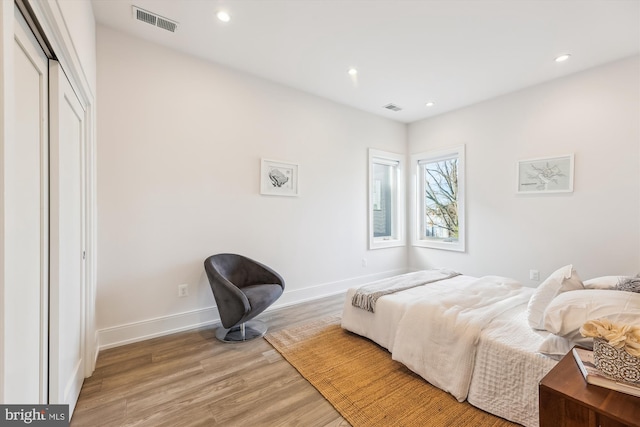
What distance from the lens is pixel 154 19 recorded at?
238cm

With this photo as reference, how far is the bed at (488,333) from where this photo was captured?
59.8 inches

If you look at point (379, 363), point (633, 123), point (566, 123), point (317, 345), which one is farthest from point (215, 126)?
point (633, 123)

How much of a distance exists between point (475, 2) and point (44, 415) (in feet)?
12.1

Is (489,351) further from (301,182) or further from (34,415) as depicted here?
(301,182)

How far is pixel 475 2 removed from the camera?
2.16 m

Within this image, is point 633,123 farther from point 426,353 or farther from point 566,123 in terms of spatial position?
point 426,353

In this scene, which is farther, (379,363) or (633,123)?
(633,123)

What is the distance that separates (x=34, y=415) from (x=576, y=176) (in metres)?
4.89

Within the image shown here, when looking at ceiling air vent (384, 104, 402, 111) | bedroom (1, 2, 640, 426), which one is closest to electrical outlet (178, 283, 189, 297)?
bedroom (1, 2, 640, 426)

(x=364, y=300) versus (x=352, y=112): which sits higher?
(x=352, y=112)

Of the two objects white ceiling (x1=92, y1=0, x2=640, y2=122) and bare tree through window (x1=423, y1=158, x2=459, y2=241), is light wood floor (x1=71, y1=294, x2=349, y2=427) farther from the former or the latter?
bare tree through window (x1=423, y1=158, x2=459, y2=241)

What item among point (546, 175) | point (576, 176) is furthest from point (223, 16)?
point (576, 176)

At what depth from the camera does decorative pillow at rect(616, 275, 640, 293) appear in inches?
67.4

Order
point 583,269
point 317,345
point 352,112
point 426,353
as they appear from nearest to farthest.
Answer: point 426,353, point 317,345, point 583,269, point 352,112
